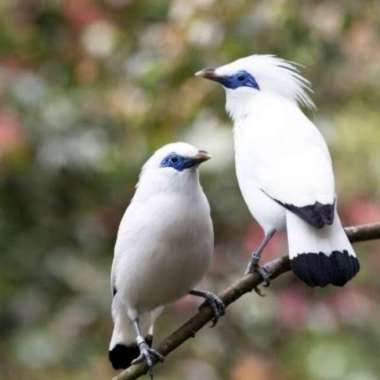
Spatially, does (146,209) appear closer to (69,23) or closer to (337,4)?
(337,4)

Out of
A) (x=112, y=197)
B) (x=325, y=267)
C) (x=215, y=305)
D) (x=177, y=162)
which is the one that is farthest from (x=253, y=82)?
(x=112, y=197)

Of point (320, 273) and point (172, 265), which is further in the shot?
point (172, 265)

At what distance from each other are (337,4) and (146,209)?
2362mm

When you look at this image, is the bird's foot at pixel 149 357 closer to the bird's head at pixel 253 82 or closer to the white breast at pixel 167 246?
the white breast at pixel 167 246

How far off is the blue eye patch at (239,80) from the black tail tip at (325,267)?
2.34 feet

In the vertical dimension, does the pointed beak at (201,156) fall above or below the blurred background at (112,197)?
above

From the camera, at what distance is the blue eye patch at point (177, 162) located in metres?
3.32

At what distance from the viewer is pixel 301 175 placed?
3.26 meters

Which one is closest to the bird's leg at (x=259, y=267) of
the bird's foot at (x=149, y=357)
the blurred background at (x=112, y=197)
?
the bird's foot at (x=149, y=357)

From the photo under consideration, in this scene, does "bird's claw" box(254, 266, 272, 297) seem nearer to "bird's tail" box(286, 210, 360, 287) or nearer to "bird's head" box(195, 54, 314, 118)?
"bird's tail" box(286, 210, 360, 287)

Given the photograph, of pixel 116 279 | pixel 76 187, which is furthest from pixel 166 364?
pixel 116 279

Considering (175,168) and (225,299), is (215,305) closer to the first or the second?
(225,299)

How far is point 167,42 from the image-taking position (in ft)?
17.7

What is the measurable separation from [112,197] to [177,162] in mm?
2898
